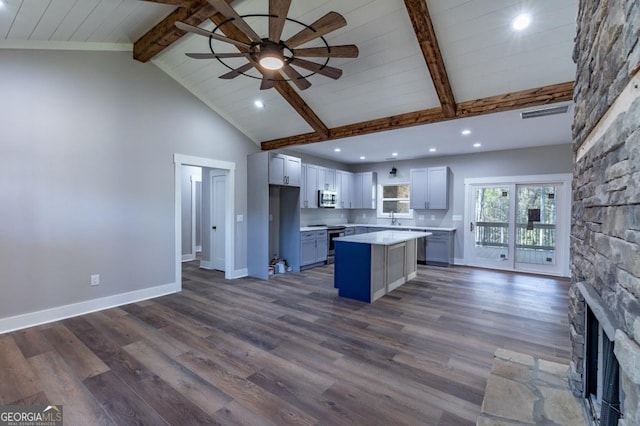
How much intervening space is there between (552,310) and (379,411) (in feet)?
11.1

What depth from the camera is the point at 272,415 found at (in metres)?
1.97

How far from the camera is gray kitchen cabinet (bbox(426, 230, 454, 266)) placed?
22.8 ft

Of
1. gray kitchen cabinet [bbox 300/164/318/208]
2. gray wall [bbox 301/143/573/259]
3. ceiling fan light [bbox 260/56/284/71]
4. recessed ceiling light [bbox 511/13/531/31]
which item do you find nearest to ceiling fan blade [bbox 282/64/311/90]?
ceiling fan light [bbox 260/56/284/71]

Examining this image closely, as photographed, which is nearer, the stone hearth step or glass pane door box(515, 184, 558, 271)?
the stone hearth step

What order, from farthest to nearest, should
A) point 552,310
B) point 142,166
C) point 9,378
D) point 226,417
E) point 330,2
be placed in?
1. point 142,166
2. point 552,310
3. point 330,2
4. point 9,378
5. point 226,417

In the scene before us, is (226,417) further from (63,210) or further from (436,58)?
(436,58)

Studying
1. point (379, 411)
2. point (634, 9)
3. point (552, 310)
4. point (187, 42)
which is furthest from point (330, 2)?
point (552, 310)

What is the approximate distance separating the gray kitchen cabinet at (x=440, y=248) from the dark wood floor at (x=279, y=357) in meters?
2.34

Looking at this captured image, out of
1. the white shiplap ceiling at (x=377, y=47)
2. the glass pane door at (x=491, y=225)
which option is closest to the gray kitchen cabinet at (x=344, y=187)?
the white shiplap ceiling at (x=377, y=47)

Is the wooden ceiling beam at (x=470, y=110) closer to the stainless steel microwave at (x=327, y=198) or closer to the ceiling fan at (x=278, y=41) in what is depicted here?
the stainless steel microwave at (x=327, y=198)

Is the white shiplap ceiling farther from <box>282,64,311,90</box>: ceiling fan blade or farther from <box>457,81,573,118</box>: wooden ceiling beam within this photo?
<box>282,64,311,90</box>: ceiling fan blade

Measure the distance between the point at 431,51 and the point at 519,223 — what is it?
4938 millimetres

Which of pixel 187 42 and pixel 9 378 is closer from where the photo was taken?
pixel 9 378

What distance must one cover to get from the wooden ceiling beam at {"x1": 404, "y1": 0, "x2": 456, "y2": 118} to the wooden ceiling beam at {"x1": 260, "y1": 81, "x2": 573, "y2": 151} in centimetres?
22
